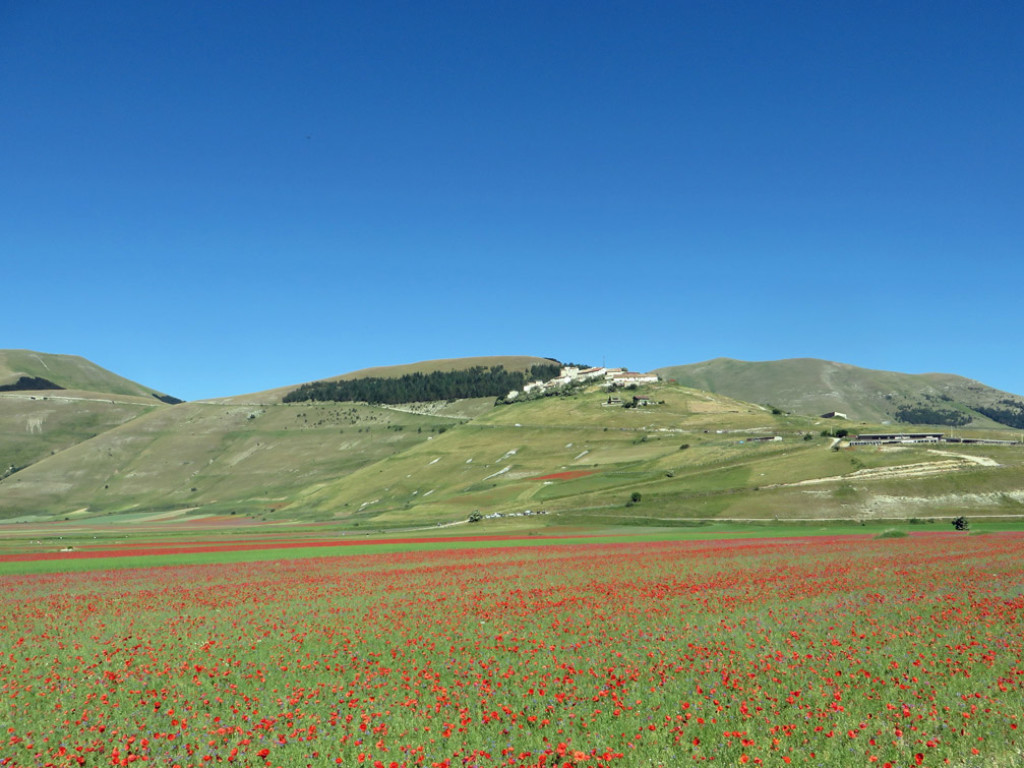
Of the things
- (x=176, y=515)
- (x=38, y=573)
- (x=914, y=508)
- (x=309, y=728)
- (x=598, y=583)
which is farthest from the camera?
(x=176, y=515)

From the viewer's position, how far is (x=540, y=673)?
18656 millimetres

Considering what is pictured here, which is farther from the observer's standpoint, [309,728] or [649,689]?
[649,689]

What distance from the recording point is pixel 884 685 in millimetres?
16453

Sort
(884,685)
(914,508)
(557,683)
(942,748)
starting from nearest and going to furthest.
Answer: (942,748) < (884,685) < (557,683) < (914,508)

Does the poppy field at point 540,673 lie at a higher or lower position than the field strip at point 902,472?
lower

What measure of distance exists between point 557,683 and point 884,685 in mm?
7562

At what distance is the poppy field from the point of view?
13.5 metres

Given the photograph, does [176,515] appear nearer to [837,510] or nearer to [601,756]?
[837,510]

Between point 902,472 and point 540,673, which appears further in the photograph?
point 902,472

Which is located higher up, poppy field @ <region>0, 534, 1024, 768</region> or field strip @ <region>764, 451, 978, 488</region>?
field strip @ <region>764, 451, 978, 488</region>

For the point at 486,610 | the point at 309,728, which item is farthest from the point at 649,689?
the point at 486,610

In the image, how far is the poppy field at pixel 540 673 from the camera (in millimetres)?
13547

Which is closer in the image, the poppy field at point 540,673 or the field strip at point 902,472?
the poppy field at point 540,673

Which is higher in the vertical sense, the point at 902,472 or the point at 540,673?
the point at 902,472
